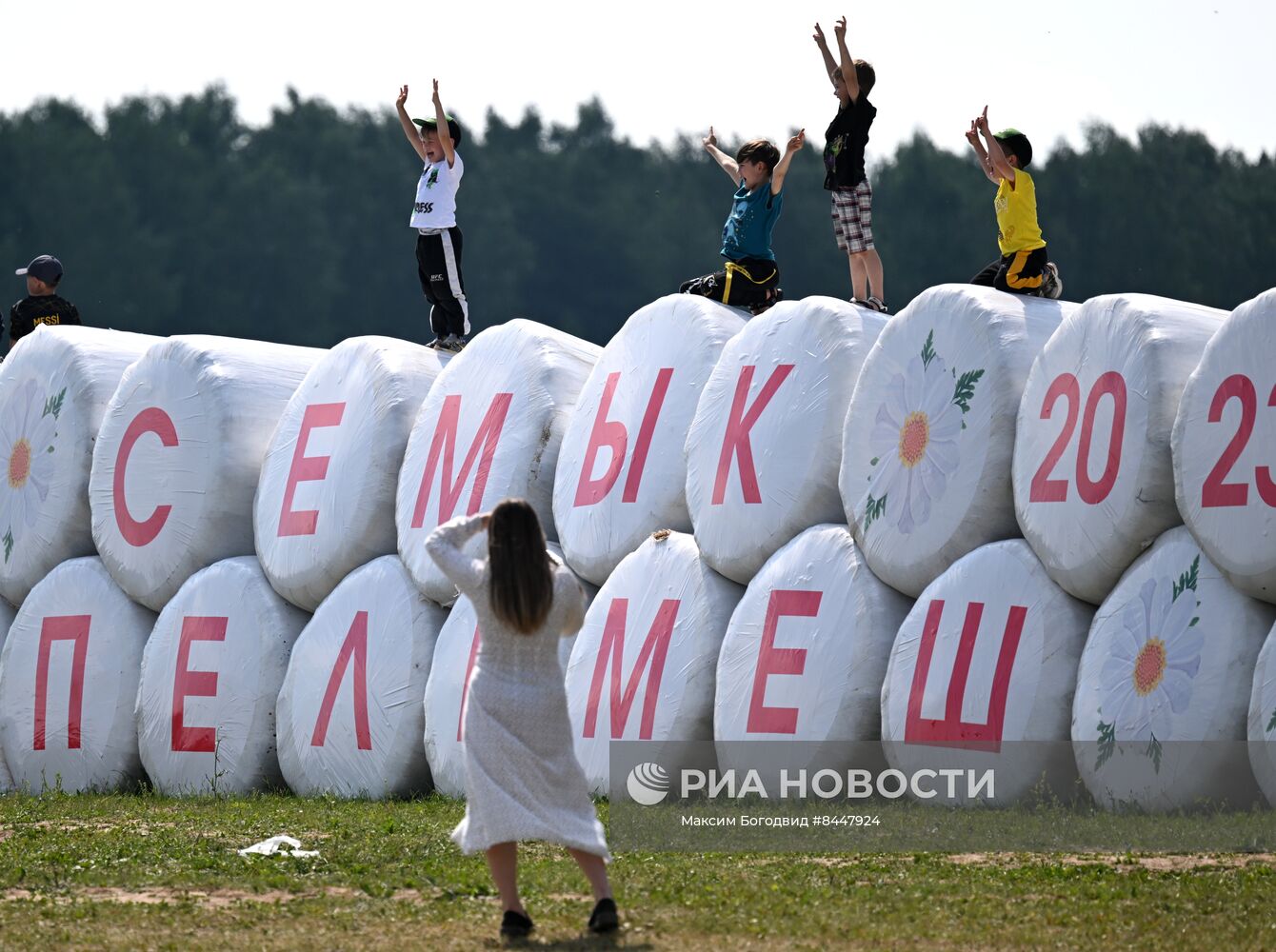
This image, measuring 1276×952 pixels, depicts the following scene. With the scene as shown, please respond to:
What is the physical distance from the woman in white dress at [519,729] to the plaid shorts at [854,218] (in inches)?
171

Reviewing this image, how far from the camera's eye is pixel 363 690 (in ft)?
33.1

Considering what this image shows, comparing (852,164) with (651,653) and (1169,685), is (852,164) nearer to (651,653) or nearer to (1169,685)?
(651,653)

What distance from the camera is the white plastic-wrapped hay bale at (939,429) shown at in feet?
27.4

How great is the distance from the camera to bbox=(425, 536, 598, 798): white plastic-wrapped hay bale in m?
9.52

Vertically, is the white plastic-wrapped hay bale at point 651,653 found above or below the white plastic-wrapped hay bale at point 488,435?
below

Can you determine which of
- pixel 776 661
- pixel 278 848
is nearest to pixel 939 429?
pixel 776 661

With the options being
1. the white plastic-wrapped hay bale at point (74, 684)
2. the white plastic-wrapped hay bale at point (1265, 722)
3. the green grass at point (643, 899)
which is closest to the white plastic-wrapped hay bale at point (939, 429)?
the green grass at point (643, 899)

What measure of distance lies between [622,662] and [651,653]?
16 centimetres

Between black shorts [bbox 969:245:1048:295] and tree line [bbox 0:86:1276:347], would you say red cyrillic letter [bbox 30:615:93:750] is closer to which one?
black shorts [bbox 969:245:1048:295]

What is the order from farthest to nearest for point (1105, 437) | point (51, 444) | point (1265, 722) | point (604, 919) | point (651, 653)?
point (51, 444), point (651, 653), point (1105, 437), point (1265, 722), point (604, 919)

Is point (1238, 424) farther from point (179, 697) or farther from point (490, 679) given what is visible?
point (179, 697)

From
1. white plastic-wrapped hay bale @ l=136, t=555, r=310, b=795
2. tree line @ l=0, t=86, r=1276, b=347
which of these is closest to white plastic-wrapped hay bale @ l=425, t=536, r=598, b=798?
white plastic-wrapped hay bale @ l=136, t=555, r=310, b=795

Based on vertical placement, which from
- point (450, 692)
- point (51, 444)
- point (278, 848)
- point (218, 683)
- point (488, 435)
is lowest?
point (278, 848)

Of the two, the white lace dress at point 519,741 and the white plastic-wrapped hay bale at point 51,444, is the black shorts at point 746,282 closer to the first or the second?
the white plastic-wrapped hay bale at point 51,444
